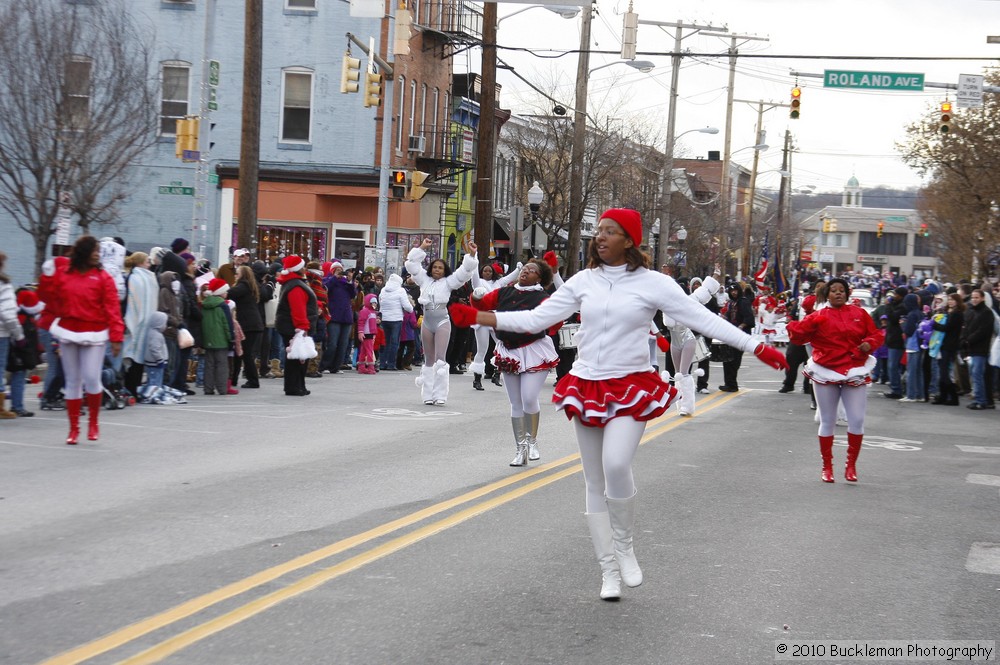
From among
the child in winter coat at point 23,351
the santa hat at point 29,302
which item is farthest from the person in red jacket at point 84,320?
the santa hat at point 29,302

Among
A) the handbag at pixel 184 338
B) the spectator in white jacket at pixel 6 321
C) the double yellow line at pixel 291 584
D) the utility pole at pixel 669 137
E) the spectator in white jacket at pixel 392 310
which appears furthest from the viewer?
the utility pole at pixel 669 137

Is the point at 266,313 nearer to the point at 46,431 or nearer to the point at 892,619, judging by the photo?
the point at 46,431

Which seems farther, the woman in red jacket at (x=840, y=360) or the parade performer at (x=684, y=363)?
the parade performer at (x=684, y=363)

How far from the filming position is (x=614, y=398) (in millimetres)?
6867

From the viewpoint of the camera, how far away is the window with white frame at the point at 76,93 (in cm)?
2520

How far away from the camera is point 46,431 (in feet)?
42.8

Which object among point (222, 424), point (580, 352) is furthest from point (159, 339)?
point (580, 352)

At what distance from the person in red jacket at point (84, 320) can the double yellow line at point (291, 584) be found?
13.5 ft

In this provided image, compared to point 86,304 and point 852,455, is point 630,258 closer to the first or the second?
point 852,455

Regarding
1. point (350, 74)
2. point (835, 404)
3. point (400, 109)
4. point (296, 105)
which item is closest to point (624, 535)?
point (835, 404)

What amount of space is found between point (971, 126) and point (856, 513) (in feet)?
101

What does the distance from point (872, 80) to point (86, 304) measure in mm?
20152

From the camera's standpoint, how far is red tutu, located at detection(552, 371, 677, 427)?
22.5ft

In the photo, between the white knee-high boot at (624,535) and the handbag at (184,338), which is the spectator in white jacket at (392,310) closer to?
the handbag at (184,338)
